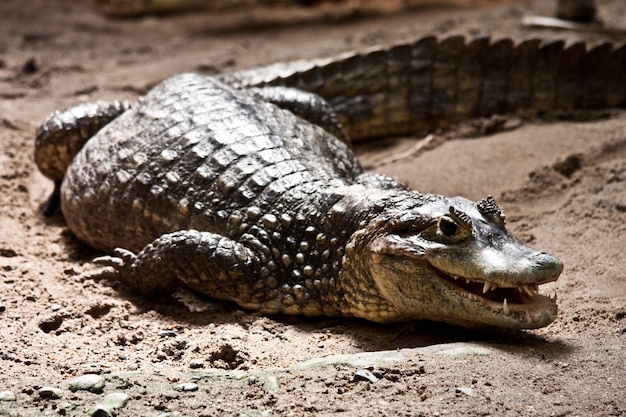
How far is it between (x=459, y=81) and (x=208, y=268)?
11.8 feet

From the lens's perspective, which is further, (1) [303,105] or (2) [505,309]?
(1) [303,105]

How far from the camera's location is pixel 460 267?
149 inches

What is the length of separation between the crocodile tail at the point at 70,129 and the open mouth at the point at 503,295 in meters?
3.04

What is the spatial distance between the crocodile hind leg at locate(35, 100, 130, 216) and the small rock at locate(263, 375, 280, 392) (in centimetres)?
303

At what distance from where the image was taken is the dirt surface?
129 inches

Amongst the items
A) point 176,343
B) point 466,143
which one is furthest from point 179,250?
point 466,143

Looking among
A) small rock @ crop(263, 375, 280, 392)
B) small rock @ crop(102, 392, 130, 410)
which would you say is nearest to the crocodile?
small rock @ crop(263, 375, 280, 392)

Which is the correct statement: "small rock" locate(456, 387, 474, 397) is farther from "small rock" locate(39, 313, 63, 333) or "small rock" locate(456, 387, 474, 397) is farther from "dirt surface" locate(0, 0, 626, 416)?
"small rock" locate(39, 313, 63, 333)

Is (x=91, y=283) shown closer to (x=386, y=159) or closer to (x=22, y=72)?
(x=386, y=159)

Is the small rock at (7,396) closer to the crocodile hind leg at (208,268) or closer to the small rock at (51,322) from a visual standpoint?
the small rock at (51,322)

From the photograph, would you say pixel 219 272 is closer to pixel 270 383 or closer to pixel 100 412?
pixel 270 383

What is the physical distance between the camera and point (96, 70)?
335 inches

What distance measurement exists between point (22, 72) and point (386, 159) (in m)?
3.98

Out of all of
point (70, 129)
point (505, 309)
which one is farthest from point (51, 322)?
point (505, 309)
